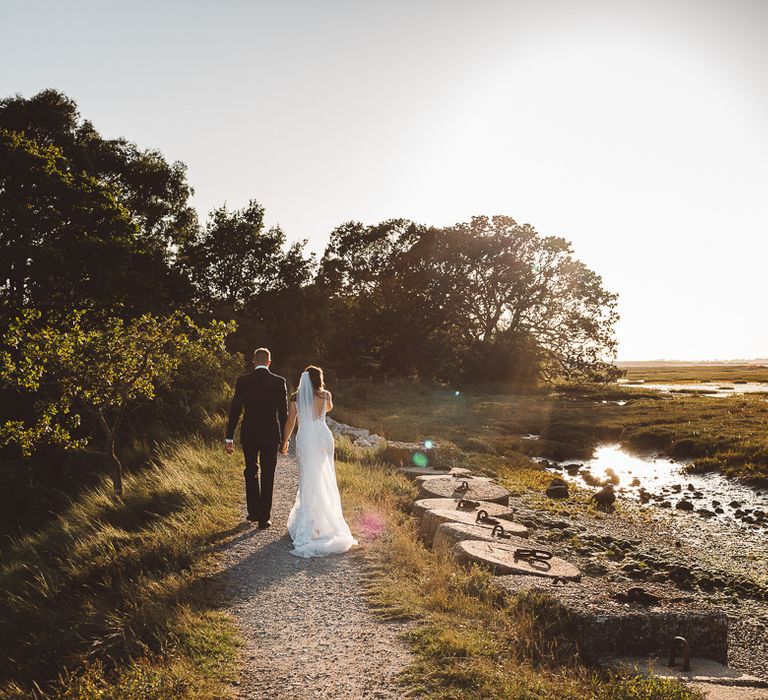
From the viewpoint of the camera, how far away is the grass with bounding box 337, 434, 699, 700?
17.4ft

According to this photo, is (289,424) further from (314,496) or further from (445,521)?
(445,521)

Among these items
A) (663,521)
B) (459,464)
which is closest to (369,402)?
(459,464)

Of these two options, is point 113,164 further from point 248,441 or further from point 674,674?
point 674,674

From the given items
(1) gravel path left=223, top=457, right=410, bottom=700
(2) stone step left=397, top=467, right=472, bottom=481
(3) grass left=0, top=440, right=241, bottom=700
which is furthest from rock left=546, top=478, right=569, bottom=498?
(1) gravel path left=223, top=457, right=410, bottom=700

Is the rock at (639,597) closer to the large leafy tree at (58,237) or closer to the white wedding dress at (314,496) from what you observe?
the white wedding dress at (314,496)

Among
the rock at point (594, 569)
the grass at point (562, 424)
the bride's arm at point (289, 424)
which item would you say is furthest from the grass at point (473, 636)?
the grass at point (562, 424)

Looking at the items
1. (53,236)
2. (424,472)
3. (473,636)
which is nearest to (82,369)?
(424,472)

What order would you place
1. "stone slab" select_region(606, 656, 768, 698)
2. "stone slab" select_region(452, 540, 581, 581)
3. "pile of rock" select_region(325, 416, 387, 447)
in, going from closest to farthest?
"stone slab" select_region(606, 656, 768, 698) → "stone slab" select_region(452, 540, 581, 581) → "pile of rock" select_region(325, 416, 387, 447)

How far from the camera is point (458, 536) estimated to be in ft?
33.7

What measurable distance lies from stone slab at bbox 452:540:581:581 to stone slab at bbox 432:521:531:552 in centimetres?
32

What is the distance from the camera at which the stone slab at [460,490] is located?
14.5 m

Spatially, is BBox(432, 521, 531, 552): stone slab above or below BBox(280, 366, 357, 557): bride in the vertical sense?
below

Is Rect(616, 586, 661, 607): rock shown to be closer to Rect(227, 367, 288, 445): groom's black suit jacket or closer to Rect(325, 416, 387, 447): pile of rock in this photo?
Rect(227, 367, 288, 445): groom's black suit jacket

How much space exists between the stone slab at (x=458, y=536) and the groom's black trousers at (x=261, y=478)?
9.49ft
